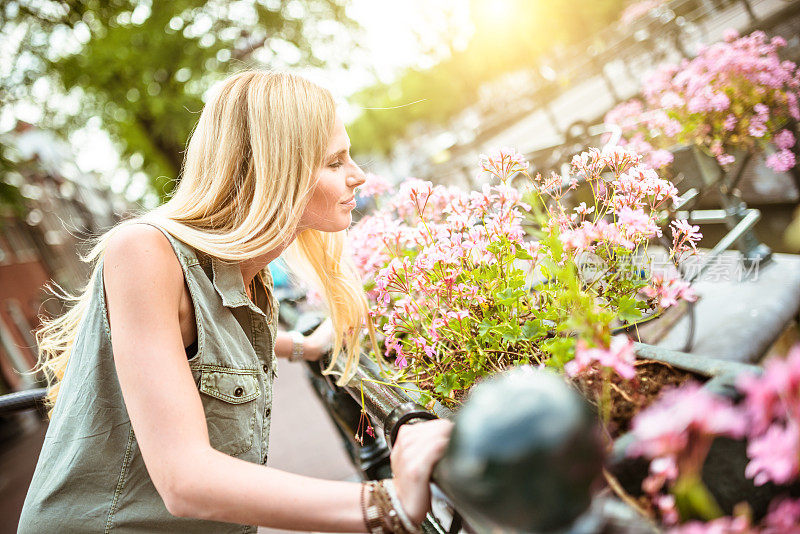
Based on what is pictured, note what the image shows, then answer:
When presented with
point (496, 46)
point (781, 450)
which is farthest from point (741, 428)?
point (496, 46)

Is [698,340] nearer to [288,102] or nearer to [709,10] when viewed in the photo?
[288,102]

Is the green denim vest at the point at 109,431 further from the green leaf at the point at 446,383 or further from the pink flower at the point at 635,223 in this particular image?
the pink flower at the point at 635,223

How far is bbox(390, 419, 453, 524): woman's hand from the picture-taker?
0.92 meters

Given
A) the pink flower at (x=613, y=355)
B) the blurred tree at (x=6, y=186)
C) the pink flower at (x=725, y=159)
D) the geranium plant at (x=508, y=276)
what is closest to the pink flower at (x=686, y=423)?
the pink flower at (x=613, y=355)

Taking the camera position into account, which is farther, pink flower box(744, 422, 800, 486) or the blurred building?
the blurred building

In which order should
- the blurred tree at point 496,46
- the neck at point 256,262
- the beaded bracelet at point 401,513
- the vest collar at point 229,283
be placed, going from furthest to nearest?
the blurred tree at point 496,46 → the neck at point 256,262 → the vest collar at point 229,283 → the beaded bracelet at point 401,513

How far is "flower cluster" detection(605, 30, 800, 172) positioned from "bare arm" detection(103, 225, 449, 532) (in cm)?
215

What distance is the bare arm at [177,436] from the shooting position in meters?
1.07

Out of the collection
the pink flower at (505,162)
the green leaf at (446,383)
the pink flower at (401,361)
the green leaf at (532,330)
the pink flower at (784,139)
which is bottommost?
the pink flower at (784,139)

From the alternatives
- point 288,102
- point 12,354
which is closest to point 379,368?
point 288,102

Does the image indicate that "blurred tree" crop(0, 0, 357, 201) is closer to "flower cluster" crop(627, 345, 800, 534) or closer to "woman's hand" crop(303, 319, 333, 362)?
"woman's hand" crop(303, 319, 333, 362)

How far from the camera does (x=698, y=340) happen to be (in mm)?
3404

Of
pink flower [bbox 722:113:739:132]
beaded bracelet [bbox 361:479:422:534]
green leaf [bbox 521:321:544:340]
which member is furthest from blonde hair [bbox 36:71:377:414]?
pink flower [bbox 722:113:739:132]

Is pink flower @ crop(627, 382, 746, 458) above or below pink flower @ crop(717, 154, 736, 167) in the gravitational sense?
above
